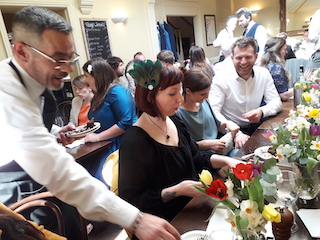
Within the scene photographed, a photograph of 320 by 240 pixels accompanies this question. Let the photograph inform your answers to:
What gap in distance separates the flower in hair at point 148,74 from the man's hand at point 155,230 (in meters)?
0.64

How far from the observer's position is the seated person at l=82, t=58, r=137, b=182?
7.37 feet

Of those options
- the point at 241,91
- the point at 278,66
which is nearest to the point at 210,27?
the point at 278,66

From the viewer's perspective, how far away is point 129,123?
2.27 m

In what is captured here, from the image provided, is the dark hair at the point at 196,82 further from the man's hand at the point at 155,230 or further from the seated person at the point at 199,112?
the man's hand at the point at 155,230

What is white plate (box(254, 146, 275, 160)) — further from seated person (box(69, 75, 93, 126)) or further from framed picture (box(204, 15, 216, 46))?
framed picture (box(204, 15, 216, 46))

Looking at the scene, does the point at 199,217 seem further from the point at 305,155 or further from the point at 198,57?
the point at 198,57

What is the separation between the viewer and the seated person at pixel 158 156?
1112 millimetres

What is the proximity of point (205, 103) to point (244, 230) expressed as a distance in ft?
4.85

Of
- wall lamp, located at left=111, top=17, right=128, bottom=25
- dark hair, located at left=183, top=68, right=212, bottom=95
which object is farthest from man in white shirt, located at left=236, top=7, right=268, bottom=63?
dark hair, located at left=183, top=68, right=212, bottom=95

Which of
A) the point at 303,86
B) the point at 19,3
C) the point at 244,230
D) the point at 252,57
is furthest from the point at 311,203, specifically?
the point at 19,3

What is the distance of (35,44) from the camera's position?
0.94 m

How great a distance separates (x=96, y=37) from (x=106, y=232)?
9.59ft

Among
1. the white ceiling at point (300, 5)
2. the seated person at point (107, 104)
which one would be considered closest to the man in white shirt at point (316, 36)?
the seated person at point (107, 104)

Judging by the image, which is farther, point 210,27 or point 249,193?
point 210,27
